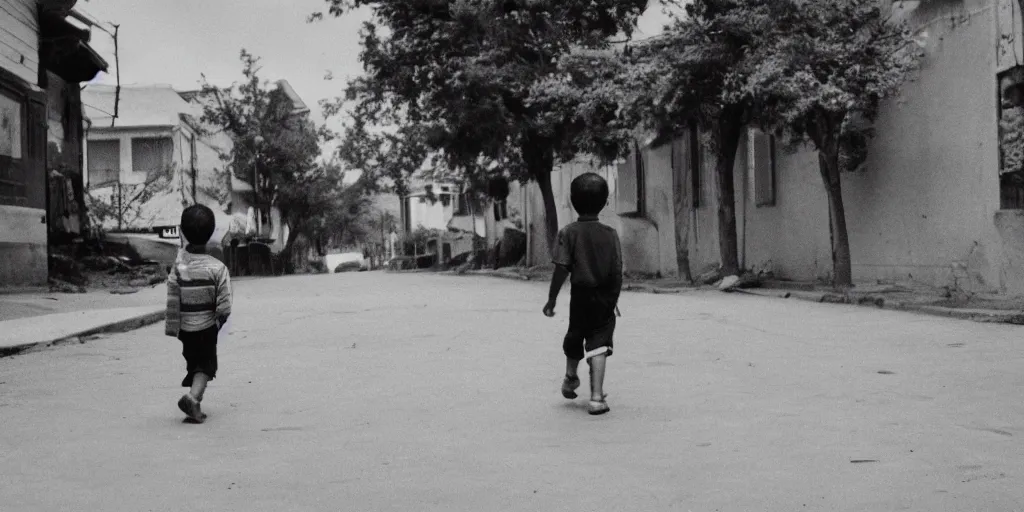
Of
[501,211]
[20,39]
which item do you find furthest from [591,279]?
[501,211]

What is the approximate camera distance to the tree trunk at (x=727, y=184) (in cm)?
2125

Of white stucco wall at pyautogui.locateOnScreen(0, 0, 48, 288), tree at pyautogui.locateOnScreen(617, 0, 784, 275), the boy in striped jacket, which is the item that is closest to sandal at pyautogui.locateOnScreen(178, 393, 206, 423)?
the boy in striped jacket

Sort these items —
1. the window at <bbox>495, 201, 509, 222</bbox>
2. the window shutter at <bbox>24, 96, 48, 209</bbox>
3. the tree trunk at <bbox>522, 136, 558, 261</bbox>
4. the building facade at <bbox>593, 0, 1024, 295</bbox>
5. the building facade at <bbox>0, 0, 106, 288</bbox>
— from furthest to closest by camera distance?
the window at <bbox>495, 201, 509, 222</bbox> → the tree trunk at <bbox>522, 136, 558, 261</bbox> → the window shutter at <bbox>24, 96, 48, 209</bbox> → the building facade at <bbox>0, 0, 106, 288</bbox> → the building facade at <bbox>593, 0, 1024, 295</bbox>

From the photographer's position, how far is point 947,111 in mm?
16422

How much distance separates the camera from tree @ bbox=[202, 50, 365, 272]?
171 ft

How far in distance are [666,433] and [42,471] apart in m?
2.95

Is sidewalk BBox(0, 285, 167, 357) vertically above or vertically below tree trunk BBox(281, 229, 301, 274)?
below

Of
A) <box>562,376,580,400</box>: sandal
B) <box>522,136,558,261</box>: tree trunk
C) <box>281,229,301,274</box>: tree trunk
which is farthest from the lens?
<box>281,229,301,274</box>: tree trunk

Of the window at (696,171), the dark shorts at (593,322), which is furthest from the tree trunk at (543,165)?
the dark shorts at (593,322)

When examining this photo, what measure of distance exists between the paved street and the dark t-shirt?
2.44 feet

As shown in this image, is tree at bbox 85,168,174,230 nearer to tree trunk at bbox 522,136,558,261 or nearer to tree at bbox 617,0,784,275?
tree trunk at bbox 522,136,558,261

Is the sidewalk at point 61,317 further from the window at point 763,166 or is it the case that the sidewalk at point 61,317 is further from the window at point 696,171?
the window at point 696,171

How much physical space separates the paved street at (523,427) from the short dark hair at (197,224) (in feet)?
3.44

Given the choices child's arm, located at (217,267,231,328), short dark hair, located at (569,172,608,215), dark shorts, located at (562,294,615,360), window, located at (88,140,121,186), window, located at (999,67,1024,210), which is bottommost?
dark shorts, located at (562,294,615,360)
